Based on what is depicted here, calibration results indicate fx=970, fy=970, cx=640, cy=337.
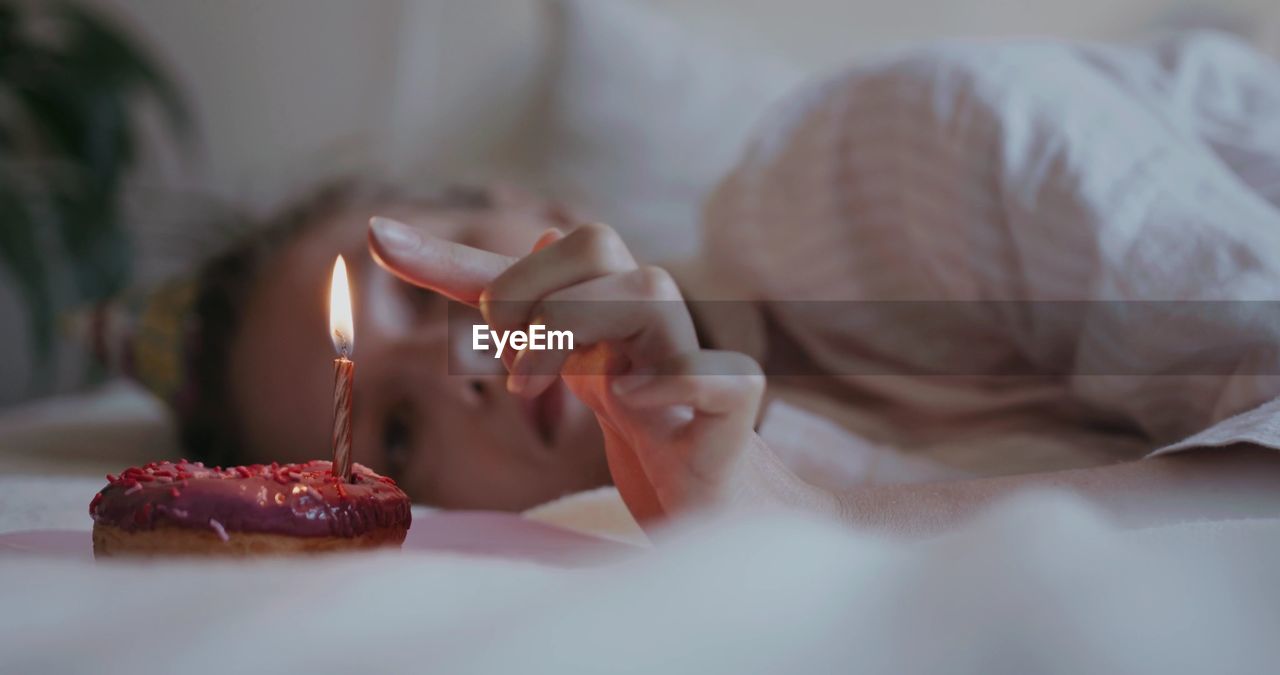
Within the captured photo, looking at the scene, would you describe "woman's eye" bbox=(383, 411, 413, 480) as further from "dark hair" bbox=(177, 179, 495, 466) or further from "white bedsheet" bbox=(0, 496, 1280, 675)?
"white bedsheet" bbox=(0, 496, 1280, 675)

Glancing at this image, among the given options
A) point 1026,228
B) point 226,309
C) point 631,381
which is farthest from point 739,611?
point 226,309

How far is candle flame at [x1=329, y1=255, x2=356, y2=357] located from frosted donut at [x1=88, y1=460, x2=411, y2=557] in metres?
0.06

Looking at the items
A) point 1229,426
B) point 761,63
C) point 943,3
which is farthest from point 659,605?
point 943,3

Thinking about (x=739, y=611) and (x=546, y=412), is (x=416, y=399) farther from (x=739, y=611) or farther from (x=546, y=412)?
(x=739, y=611)

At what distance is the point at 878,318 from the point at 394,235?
1.89 feet

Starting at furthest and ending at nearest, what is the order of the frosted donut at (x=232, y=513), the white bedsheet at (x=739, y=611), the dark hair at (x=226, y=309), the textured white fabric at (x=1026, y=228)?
the dark hair at (x=226, y=309)
the textured white fabric at (x=1026, y=228)
the frosted donut at (x=232, y=513)
the white bedsheet at (x=739, y=611)

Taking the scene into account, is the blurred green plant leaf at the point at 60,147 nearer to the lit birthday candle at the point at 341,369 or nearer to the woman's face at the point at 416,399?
the woman's face at the point at 416,399

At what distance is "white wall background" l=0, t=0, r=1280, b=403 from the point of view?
5.46 feet

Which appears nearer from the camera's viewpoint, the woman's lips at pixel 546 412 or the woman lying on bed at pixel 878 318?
the woman lying on bed at pixel 878 318

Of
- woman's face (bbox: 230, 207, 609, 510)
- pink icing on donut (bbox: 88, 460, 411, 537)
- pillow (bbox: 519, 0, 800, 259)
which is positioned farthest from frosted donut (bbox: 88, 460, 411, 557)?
pillow (bbox: 519, 0, 800, 259)

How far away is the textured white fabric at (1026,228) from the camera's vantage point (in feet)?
2.10

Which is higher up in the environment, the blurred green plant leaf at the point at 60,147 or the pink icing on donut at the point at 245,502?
the pink icing on donut at the point at 245,502

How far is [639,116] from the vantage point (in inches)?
55.4

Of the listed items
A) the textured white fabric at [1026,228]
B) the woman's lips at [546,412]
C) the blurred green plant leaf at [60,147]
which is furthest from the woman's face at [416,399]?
the blurred green plant leaf at [60,147]
